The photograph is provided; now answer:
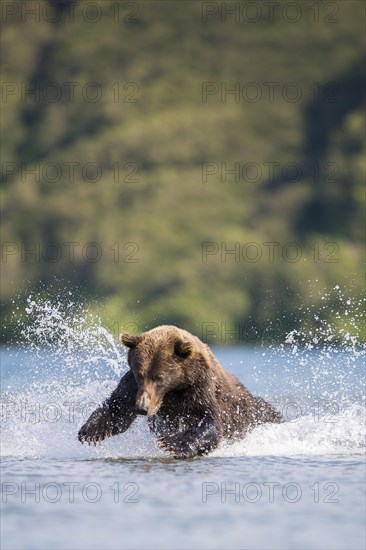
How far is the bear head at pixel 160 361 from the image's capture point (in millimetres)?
15383

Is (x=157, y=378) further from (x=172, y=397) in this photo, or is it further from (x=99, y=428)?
(x=99, y=428)

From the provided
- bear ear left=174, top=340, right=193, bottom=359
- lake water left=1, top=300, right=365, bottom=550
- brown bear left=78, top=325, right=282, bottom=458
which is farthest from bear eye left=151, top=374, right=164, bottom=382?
lake water left=1, top=300, right=365, bottom=550

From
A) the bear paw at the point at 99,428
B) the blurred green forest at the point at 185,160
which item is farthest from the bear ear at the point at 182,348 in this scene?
the blurred green forest at the point at 185,160

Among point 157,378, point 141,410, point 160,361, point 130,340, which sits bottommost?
point 141,410

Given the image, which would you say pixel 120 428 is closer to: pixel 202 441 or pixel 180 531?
pixel 202 441

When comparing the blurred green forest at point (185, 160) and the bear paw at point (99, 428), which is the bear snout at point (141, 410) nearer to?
the bear paw at point (99, 428)

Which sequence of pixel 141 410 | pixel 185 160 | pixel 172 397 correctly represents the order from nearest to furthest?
pixel 141 410, pixel 172 397, pixel 185 160

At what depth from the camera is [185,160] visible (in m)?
154

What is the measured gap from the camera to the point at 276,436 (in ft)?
55.7

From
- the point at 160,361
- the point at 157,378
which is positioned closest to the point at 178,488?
the point at 157,378

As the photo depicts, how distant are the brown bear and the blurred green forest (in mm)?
88898

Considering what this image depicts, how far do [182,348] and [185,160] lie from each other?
139 m

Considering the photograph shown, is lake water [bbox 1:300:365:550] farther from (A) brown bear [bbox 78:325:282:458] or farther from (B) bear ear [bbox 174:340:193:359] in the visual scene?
(B) bear ear [bbox 174:340:193:359]

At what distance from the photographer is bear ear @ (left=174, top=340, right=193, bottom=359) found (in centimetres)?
1562
